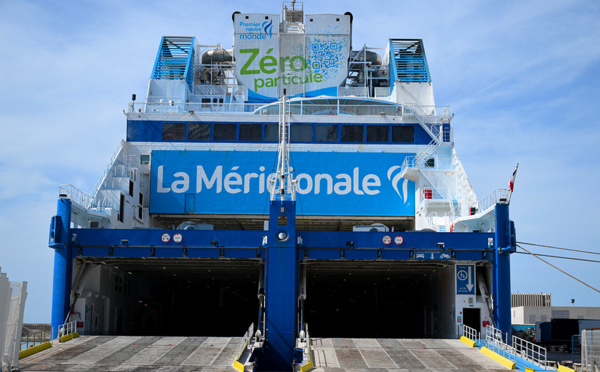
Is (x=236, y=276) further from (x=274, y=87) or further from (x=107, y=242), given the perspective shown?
(x=107, y=242)

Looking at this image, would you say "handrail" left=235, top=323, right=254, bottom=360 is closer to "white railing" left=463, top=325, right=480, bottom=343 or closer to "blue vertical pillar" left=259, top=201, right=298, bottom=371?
"blue vertical pillar" left=259, top=201, right=298, bottom=371

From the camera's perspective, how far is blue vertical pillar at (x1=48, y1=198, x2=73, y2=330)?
3225 centimetres

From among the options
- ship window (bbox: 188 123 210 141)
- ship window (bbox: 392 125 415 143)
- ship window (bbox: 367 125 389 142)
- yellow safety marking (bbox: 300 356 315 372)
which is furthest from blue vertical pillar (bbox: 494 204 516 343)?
ship window (bbox: 188 123 210 141)

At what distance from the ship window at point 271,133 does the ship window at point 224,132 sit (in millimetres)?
2095

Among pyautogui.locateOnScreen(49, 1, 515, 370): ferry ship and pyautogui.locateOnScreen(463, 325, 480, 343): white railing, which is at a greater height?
pyautogui.locateOnScreen(49, 1, 515, 370): ferry ship

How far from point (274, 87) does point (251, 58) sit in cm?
272

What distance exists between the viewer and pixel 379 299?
56781 mm

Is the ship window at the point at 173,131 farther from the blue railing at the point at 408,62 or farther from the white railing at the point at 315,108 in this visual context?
the blue railing at the point at 408,62

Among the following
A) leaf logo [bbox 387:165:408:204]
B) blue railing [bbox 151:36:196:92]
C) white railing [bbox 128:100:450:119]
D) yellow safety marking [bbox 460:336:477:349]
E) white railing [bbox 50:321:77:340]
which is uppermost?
blue railing [bbox 151:36:196:92]

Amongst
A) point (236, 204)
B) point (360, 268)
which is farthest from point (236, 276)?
point (360, 268)

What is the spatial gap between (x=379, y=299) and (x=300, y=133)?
19684 millimetres

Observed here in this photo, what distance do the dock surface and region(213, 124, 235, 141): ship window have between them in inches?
595

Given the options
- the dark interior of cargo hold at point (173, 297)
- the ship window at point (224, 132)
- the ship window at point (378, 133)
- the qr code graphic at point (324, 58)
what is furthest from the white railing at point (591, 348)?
the qr code graphic at point (324, 58)

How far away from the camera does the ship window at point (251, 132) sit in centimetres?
4284
